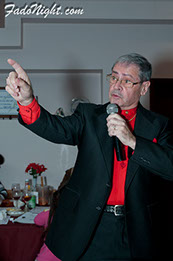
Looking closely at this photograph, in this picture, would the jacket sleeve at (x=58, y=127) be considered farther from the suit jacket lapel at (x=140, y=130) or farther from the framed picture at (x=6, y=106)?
the framed picture at (x=6, y=106)

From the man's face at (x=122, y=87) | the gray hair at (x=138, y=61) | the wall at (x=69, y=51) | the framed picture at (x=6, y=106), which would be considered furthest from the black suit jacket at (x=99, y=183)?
the framed picture at (x=6, y=106)

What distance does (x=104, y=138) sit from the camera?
1.39 meters

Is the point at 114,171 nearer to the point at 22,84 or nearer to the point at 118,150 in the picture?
the point at 118,150

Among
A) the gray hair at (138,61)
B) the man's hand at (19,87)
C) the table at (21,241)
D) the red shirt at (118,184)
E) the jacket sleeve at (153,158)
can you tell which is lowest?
the table at (21,241)

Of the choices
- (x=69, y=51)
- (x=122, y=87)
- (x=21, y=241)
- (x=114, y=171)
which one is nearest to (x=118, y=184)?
(x=114, y=171)

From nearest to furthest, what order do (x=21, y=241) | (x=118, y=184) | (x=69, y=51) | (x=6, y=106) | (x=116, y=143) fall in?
(x=116, y=143) < (x=118, y=184) < (x=21, y=241) < (x=69, y=51) < (x=6, y=106)

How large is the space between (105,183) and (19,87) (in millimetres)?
546

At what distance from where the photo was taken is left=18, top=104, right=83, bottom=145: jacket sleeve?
132cm

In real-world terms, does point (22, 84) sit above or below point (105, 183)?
above

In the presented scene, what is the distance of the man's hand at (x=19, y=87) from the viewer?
48.1 inches

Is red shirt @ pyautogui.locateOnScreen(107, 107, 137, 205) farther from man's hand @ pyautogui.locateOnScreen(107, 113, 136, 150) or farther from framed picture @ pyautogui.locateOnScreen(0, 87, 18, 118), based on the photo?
framed picture @ pyautogui.locateOnScreen(0, 87, 18, 118)

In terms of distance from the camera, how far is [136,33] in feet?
13.1


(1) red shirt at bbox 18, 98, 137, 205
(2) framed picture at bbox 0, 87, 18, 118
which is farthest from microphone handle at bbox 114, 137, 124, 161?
(2) framed picture at bbox 0, 87, 18, 118

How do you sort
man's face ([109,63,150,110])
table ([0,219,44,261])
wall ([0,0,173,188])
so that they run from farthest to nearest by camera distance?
1. wall ([0,0,173,188])
2. table ([0,219,44,261])
3. man's face ([109,63,150,110])
